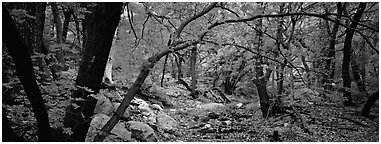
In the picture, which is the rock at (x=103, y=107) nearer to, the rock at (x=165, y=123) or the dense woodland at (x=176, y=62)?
the dense woodland at (x=176, y=62)

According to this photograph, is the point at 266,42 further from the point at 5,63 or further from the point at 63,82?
the point at 5,63

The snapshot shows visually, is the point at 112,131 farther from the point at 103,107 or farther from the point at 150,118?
the point at 150,118

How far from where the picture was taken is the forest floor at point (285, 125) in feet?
23.4

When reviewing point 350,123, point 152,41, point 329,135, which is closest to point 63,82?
point 152,41

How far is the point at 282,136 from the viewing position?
7152mm

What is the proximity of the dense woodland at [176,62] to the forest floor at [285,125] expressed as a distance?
0.10ft

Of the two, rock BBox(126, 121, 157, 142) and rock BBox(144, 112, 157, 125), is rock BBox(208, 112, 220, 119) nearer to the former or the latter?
rock BBox(144, 112, 157, 125)

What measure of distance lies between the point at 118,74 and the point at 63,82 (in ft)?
21.8

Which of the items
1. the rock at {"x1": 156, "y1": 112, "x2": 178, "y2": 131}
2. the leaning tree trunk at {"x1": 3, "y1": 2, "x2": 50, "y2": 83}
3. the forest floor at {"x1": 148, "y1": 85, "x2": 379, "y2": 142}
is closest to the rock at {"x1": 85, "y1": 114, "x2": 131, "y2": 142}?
the forest floor at {"x1": 148, "y1": 85, "x2": 379, "y2": 142}

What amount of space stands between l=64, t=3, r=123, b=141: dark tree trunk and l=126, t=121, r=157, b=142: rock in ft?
9.88

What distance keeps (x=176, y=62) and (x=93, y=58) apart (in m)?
5.08

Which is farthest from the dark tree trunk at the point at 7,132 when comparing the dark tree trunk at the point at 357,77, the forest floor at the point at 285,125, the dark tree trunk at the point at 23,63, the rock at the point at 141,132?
the dark tree trunk at the point at 357,77

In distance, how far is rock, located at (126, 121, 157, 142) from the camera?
6.39 metres

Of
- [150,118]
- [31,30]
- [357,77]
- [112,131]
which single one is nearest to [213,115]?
[150,118]
